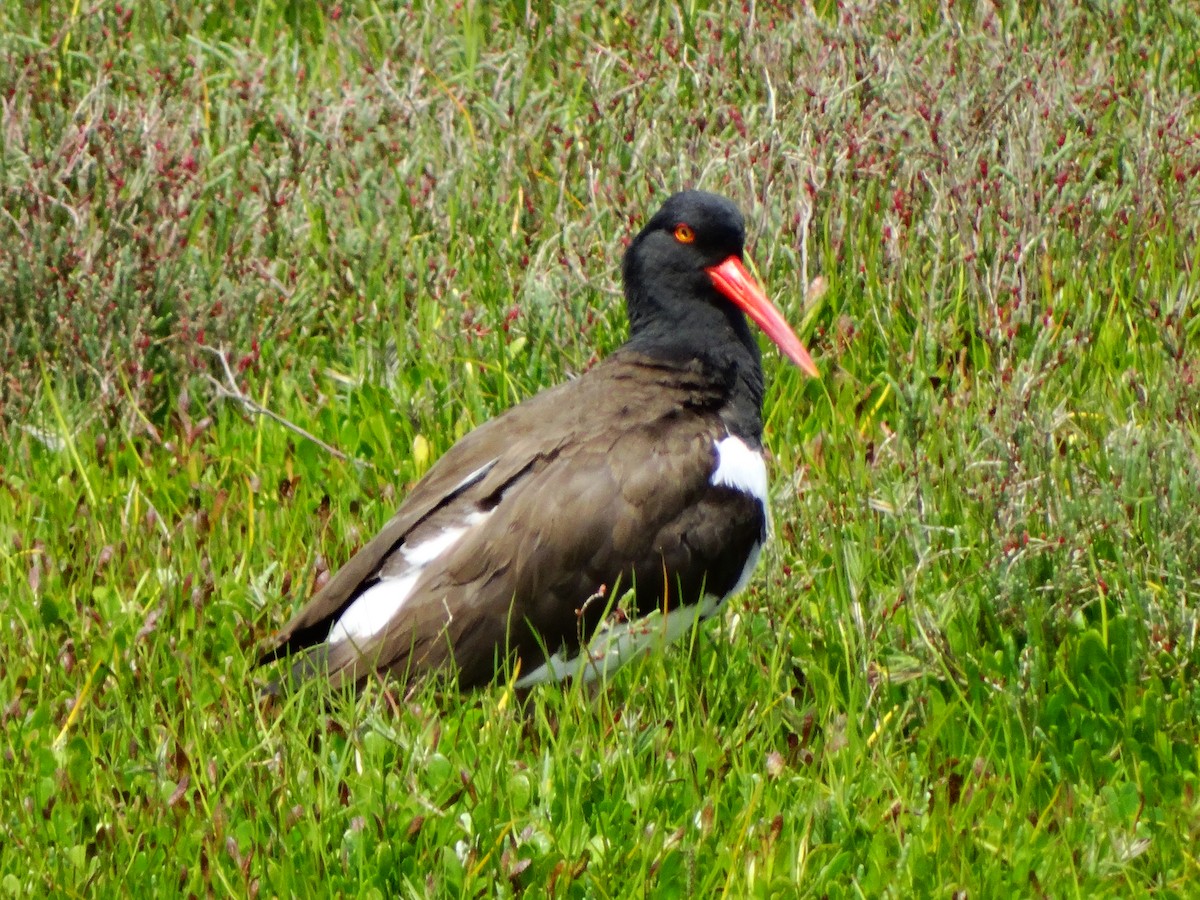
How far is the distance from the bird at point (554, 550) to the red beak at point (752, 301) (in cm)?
39

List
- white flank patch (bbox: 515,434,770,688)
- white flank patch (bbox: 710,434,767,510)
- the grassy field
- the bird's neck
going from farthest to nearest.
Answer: the bird's neck
white flank patch (bbox: 710,434,767,510)
white flank patch (bbox: 515,434,770,688)
the grassy field

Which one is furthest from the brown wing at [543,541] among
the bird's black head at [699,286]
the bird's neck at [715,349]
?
the bird's black head at [699,286]

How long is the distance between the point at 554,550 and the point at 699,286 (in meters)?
1.19

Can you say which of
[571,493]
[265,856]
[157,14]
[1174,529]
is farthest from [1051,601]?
[157,14]

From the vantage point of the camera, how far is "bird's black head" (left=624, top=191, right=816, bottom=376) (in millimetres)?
5074

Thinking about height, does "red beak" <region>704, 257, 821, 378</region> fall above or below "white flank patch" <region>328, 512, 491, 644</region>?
above

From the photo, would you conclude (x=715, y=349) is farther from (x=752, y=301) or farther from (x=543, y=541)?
(x=543, y=541)

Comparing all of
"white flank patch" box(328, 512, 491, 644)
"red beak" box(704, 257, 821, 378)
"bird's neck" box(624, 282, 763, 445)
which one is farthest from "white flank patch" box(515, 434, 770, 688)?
"red beak" box(704, 257, 821, 378)

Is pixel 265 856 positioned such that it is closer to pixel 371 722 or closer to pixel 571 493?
pixel 371 722

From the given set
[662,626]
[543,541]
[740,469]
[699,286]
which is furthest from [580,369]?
[662,626]

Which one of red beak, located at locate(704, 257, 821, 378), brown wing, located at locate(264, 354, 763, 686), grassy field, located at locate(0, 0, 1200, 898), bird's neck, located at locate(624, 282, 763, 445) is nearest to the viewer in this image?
grassy field, located at locate(0, 0, 1200, 898)

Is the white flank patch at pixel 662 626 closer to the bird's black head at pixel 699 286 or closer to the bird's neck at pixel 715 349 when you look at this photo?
the bird's neck at pixel 715 349

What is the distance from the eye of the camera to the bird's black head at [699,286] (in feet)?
16.6

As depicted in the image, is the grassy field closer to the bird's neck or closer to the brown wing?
the brown wing
